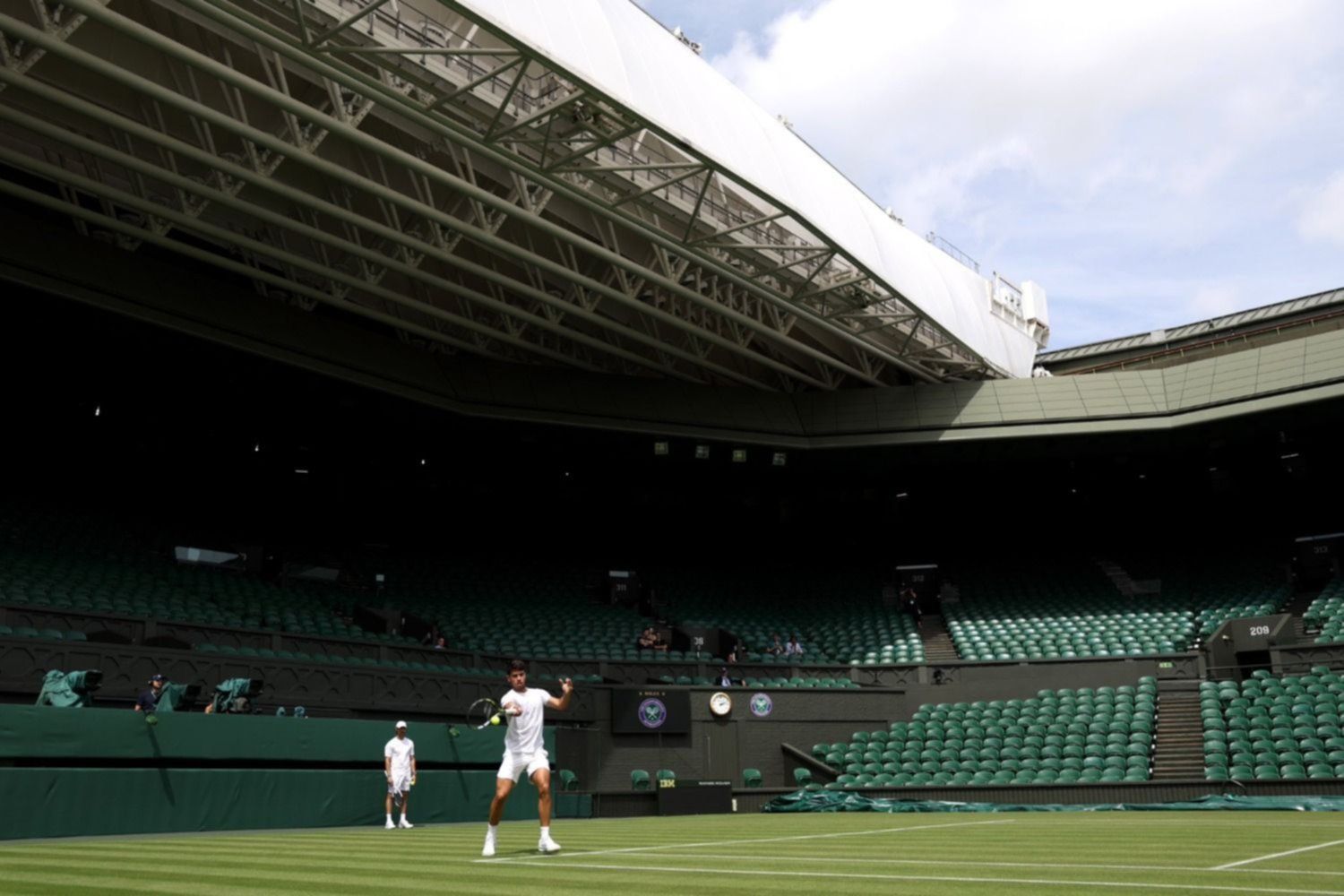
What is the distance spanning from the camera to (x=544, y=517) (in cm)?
4216

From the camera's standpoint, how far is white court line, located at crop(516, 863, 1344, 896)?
21.5ft

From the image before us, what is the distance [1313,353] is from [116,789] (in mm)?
29730

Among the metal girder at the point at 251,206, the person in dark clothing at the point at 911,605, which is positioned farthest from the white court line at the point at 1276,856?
the person in dark clothing at the point at 911,605

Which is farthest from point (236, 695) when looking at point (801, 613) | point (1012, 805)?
point (801, 613)

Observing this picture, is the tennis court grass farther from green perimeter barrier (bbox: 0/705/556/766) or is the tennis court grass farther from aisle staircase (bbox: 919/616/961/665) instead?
aisle staircase (bbox: 919/616/961/665)

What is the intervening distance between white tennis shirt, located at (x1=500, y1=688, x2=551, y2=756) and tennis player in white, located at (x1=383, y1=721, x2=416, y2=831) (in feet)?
30.0

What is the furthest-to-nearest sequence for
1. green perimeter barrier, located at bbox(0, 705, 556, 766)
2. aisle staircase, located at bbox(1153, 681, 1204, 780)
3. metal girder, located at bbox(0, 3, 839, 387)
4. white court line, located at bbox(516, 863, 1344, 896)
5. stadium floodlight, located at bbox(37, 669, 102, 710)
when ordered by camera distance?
1. aisle staircase, located at bbox(1153, 681, 1204, 780)
2. metal girder, located at bbox(0, 3, 839, 387)
3. stadium floodlight, located at bbox(37, 669, 102, 710)
4. green perimeter barrier, located at bbox(0, 705, 556, 766)
5. white court line, located at bbox(516, 863, 1344, 896)

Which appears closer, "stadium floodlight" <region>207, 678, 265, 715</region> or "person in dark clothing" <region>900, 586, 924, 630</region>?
"stadium floodlight" <region>207, 678, 265, 715</region>

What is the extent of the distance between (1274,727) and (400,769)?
19715 millimetres

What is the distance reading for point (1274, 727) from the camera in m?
26.0

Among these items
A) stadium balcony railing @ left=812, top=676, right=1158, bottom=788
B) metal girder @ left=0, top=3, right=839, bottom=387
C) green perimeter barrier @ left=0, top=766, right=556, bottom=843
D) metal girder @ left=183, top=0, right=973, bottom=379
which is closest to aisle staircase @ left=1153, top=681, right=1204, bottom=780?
stadium balcony railing @ left=812, top=676, right=1158, bottom=788

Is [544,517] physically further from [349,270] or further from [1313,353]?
[1313,353]

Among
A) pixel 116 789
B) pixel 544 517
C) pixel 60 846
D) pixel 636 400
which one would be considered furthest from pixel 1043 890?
pixel 544 517

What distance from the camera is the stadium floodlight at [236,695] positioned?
1922cm
